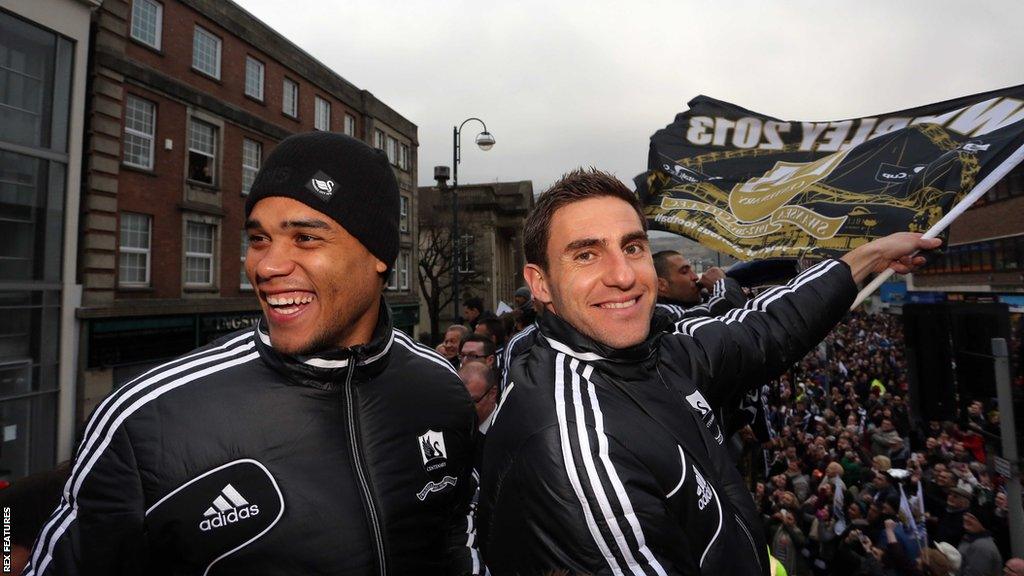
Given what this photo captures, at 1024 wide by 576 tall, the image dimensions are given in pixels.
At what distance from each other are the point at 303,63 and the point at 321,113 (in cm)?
216

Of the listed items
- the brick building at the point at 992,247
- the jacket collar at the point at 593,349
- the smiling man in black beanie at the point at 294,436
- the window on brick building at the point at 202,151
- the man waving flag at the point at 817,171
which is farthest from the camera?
the brick building at the point at 992,247

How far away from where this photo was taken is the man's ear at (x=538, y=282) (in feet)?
6.91

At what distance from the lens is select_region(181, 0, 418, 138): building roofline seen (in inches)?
682

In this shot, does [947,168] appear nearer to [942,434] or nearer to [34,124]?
[942,434]

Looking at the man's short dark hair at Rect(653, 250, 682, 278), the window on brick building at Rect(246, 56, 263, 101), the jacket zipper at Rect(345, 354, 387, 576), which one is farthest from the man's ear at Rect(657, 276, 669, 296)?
the window on brick building at Rect(246, 56, 263, 101)

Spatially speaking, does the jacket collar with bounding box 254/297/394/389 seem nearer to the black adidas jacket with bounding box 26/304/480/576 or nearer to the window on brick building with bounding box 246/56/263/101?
the black adidas jacket with bounding box 26/304/480/576

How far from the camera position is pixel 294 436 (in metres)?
1.81

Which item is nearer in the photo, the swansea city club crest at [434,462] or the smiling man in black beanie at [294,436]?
the smiling man in black beanie at [294,436]

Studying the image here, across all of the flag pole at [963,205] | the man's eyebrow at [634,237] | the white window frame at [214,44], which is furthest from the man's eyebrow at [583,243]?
the white window frame at [214,44]

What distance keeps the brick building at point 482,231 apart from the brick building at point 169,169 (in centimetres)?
1776

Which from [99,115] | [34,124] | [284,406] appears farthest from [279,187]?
[99,115]

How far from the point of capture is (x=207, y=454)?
1.69 metres

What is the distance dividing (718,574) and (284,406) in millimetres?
1469

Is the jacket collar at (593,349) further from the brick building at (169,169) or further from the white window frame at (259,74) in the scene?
the white window frame at (259,74)
